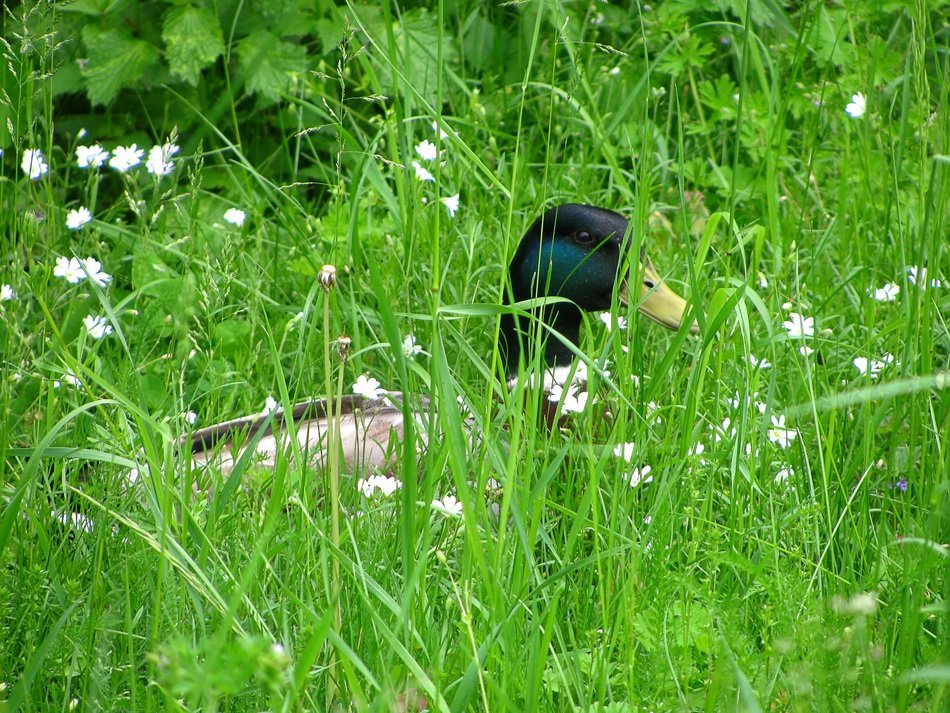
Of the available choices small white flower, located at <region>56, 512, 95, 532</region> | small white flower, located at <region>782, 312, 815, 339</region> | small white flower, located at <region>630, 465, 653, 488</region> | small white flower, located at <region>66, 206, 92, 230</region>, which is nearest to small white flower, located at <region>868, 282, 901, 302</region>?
small white flower, located at <region>782, 312, 815, 339</region>

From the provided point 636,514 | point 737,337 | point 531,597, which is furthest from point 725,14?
point 531,597

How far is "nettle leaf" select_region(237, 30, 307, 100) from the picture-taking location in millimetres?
4070

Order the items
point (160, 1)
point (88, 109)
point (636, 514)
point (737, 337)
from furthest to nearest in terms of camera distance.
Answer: point (88, 109) < point (160, 1) < point (737, 337) < point (636, 514)

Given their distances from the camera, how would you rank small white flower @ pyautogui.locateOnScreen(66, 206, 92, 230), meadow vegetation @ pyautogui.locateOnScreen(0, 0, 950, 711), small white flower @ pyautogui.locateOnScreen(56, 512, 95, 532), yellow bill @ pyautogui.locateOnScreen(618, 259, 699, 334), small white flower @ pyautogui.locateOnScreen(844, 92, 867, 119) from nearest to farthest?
meadow vegetation @ pyautogui.locateOnScreen(0, 0, 950, 711), small white flower @ pyautogui.locateOnScreen(56, 512, 95, 532), small white flower @ pyautogui.locateOnScreen(66, 206, 92, 230), yellow bill @ pyautogui.locateOnScreen(618, 259, 699, 334), small white flower @ pyautogui.locateOnScreen(844, 92, 867, 119)

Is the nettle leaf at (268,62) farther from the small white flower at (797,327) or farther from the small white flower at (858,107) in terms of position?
the small white flower at (797,327)

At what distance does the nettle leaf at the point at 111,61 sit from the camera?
4078 mm

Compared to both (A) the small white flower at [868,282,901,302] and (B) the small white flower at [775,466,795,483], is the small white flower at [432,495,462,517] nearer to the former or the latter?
(B) the small white flower at [775,466,795,483]

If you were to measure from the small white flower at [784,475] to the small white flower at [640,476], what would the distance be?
0.29 meters

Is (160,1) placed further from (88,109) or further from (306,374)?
(306,374)

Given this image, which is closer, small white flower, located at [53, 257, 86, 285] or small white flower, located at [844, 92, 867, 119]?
small white flower, located at [53, 257, 86, 285]

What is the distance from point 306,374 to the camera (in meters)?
2.86

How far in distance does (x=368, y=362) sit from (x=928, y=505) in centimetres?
167

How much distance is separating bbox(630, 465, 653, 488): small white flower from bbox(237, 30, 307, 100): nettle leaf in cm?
229

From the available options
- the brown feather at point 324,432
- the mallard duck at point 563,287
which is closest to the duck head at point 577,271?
the mallard duck at point 563,287
